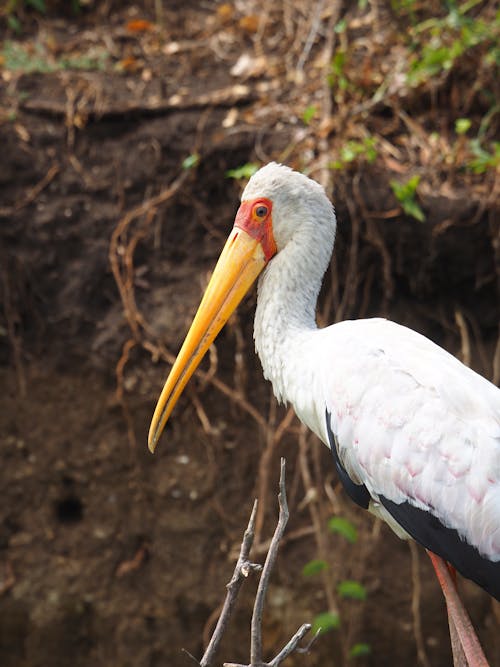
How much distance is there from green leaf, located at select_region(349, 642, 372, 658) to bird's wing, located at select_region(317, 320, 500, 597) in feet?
7.98

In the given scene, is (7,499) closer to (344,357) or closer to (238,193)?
(238,193)

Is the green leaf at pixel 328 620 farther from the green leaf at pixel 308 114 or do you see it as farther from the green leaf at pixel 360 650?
the green leaf at pixel 308 114

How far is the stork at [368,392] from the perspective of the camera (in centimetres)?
322

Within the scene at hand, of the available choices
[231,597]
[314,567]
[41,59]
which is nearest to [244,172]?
[41,59]

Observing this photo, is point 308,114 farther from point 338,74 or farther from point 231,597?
point 231,597

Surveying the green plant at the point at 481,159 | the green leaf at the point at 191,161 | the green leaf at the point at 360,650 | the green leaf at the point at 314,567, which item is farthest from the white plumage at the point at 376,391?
the green leaf at the point at 360,650

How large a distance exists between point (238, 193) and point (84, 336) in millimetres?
1190

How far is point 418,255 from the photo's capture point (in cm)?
565

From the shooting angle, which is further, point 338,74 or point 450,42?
point 450,42

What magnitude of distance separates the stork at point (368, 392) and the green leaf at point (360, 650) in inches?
89.4

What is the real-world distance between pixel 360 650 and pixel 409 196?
245 cm

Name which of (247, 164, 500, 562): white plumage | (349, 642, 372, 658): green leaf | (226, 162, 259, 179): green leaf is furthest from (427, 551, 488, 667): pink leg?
(226, 162, 259, 179): green leaf

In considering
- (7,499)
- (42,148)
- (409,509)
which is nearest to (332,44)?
(42,148)

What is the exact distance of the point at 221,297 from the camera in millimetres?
3652
